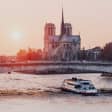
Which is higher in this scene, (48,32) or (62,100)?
(48,32)

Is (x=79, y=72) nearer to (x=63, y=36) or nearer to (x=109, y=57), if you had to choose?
(x=109, y=57)

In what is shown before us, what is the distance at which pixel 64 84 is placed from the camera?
7281 centimetres

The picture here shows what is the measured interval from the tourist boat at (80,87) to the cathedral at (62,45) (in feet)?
125

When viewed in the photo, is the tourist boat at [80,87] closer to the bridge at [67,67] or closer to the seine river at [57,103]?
the seine river at [57,103]

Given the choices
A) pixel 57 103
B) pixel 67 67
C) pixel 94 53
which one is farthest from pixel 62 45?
pixel 57 103

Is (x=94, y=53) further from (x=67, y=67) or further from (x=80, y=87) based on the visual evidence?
(x=80, y=87)

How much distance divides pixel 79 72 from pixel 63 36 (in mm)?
40450

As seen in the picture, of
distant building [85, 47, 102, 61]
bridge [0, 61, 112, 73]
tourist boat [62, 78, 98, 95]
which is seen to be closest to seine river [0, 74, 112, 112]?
tourist boat [62, 78, 98, 95]

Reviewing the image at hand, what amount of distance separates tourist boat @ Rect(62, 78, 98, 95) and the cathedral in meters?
38.1

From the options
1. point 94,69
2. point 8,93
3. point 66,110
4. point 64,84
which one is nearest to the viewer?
point 66,110

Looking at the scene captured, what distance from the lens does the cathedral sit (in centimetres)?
11469

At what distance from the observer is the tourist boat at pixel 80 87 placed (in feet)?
222

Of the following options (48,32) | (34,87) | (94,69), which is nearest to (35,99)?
(34,87)

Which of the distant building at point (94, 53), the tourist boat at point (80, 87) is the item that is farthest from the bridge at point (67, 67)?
the distant building at point (94, 53)
